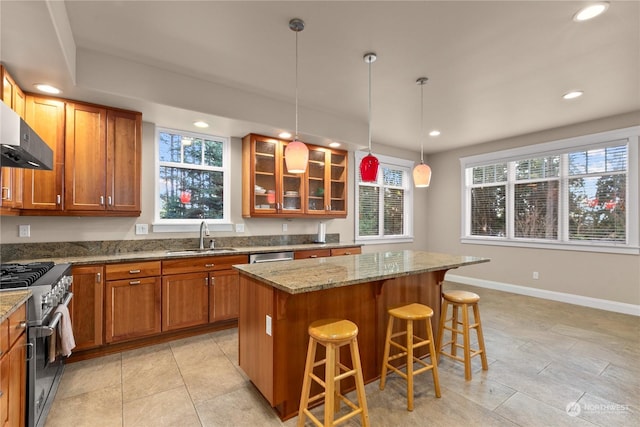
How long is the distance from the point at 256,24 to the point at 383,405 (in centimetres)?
289

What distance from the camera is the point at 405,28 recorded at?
234cm

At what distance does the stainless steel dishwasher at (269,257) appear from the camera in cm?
362

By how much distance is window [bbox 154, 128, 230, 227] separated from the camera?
12.2 feet

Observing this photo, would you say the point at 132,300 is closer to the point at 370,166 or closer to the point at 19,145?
the point at 19,145

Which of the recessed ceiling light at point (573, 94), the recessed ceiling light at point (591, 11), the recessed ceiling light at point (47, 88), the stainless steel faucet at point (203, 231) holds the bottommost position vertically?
the stainless steel faucet at point (203, 231)

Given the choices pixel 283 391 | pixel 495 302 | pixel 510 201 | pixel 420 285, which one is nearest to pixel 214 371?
pixel 283 391

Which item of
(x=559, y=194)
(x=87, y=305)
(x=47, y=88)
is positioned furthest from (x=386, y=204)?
(x=47, y=88)

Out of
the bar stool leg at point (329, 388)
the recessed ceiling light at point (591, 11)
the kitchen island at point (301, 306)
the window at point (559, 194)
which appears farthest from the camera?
the window at point (559, 194)

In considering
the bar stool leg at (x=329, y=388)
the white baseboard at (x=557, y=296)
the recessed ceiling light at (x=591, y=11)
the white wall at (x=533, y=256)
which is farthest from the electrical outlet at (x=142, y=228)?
the white baseboard at (x=557, y=296)

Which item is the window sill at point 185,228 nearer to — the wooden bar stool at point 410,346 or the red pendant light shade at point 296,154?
the red pendant light shade at point 296,154

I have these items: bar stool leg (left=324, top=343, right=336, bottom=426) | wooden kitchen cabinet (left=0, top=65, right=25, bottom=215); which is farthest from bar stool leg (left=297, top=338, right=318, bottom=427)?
wooden kitchen cabinet (left=0, top=65, right=25, bottom=215)

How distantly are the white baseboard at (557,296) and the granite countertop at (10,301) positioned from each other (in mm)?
6053

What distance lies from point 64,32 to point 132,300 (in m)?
2.25

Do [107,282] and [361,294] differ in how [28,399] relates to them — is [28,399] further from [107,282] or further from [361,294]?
[361,294]
